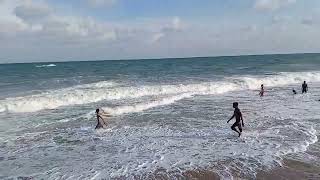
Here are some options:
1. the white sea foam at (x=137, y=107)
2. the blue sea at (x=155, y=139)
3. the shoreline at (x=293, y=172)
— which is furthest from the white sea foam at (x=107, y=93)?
the shoreline at (x=293, y=172)

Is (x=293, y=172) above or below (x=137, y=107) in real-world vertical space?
above

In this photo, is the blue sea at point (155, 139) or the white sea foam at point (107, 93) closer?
the blue sea at point (155, 139)

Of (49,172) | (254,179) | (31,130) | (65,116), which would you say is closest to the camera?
(254,179)

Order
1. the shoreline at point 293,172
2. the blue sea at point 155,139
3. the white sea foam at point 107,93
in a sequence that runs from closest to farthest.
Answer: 1. the shoreline at point 293,172
2. the blue sea at point 155,139
3. the white sea foam at point 107,93

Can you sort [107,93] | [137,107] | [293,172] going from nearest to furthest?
1. [293,172]
2. [137,107]
3. [107,93]

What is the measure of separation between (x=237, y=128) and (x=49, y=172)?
24.9 feet

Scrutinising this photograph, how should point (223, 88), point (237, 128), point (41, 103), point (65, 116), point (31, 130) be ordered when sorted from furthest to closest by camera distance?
1. point (223, 88)
2. point (41, 103)
3. point (65, 116)
4. point (31, 130)
5. point (237, 128)

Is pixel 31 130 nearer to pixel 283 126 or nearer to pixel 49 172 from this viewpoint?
pixel 49 172

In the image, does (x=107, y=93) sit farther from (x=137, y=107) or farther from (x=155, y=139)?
(x=155, y=139)

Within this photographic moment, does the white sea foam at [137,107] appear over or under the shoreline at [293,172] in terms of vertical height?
under

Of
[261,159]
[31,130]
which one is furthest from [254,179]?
[31,130]

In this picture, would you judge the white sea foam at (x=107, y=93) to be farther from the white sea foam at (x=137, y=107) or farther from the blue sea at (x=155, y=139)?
the white sea foam at (x=137, y=107)

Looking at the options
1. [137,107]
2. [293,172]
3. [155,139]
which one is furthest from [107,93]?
[293,172]

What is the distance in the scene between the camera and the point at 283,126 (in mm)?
16281
